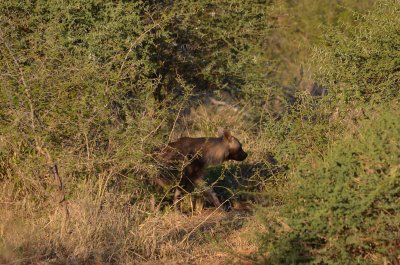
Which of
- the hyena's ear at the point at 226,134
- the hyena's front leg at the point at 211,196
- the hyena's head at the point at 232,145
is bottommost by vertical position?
the hyena's front leg at the point at 211,196

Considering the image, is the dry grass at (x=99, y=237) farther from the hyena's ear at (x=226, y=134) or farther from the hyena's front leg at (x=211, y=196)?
the hyena's ear at (x=226, y=134)

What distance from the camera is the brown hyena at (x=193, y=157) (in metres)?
9.67

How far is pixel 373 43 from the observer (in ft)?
30.7

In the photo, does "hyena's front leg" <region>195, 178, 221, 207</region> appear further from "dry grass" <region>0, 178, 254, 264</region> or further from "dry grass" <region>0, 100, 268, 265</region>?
"dry grass" <region>0, 178, 254, 264</region>

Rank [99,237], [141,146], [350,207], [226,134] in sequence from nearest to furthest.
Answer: [350,207] → [99,237] → [141,146] → [226,134]

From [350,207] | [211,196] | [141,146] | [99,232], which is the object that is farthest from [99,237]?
[211,196]

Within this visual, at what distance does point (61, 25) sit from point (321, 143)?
166 inches

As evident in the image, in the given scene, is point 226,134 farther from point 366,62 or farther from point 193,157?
point 366,62

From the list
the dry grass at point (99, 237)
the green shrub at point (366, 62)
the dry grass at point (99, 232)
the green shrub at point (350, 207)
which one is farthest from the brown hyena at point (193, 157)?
the green shrub at point (350, 207)

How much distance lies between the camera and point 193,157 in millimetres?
9500

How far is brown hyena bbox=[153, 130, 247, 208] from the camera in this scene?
9672 millimetres

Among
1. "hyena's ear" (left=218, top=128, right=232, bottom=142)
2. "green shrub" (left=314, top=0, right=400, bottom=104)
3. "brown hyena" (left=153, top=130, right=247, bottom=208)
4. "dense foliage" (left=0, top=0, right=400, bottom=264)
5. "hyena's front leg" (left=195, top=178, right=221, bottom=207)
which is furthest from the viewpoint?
"hyena's ear" (left=218, top=128, right=232, bottom=142)

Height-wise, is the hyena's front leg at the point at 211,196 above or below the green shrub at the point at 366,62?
below

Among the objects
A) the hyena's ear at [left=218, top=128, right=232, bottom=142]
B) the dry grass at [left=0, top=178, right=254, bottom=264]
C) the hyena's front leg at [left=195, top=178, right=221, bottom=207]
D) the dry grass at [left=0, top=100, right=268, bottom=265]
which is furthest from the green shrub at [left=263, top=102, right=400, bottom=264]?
the hyena's ear at [left=218, top=128, right=232, bottom=142]
